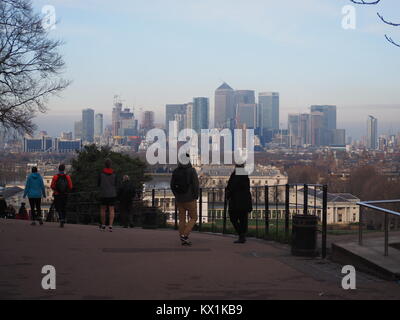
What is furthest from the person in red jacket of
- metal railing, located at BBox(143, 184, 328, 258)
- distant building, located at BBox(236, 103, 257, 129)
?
distant building, located at BBox(236, 103, 257, 129)

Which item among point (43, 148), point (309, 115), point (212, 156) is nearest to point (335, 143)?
point (309, 115)

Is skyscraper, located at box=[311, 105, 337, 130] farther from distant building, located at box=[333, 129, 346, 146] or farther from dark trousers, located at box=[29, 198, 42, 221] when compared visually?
dark trousers, located at box=[29, 198, 42, 221]

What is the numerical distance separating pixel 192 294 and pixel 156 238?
719 cm

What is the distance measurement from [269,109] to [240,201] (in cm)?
13484

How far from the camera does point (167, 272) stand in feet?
31.9

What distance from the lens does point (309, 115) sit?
16950 centimetres

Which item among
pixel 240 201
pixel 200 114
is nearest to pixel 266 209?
pixel 240 201

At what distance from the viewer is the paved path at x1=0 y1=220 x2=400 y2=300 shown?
814cm

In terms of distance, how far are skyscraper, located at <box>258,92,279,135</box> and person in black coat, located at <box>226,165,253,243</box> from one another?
12644cm

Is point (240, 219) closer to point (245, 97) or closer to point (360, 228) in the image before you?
point (360, 228)

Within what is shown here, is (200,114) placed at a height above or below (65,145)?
above

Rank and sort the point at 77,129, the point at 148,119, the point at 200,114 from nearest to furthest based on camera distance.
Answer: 1. the point at 200,114
2. the point at 148,119
3. the point at 77,129

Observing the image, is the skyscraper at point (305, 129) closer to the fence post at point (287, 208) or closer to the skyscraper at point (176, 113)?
the skyscraper at point (176, 113)
